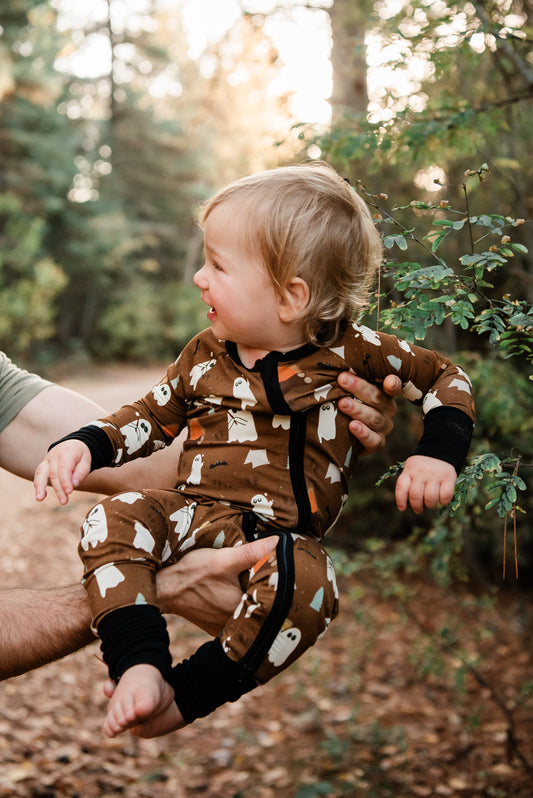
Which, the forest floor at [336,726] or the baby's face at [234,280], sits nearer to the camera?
the baby's face at [234,280]

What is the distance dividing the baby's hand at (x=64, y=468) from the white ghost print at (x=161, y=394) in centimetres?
29

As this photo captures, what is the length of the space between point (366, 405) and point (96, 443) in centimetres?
76

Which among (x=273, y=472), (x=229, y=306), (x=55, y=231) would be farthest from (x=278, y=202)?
(x=55, y=231)

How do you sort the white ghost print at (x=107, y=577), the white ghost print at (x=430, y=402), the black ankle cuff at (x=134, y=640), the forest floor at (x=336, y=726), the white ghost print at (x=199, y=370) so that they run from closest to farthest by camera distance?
the black ankle cuff at (x=134, y=640) < the white ghost print at (x=107, y=577) < the white ghost print at (x=430, y=402) < the white ghost print at (x=199, y=370) < the forest floor at (x=336, y=726)

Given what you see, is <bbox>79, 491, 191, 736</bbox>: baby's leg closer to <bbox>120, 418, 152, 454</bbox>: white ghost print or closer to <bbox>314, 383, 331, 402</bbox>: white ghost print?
<bbox>120, 418, 152, 454</bbox>: white ghost print

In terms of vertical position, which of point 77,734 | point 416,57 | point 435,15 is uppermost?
point 435,15

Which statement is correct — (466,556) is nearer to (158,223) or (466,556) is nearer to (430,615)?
(430,615)

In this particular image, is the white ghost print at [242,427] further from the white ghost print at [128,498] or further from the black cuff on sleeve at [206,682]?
the black cuff on sleeve at [206,682]

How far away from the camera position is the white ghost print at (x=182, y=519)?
1907mm

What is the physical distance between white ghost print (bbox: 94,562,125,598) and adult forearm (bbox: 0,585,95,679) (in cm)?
28

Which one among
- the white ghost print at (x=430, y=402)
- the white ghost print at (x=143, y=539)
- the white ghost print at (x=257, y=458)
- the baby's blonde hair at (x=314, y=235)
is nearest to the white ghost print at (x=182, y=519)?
the white ghost print at (x=143, y=539)

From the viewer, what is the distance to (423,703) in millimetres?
5059

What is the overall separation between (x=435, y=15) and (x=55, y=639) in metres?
3.32

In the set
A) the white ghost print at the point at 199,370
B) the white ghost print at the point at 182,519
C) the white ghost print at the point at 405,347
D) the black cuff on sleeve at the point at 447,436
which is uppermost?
the white ghost print at the point at 405,347
